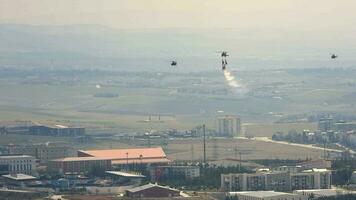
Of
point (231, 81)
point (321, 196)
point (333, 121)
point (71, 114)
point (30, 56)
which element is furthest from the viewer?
point (30, 56)

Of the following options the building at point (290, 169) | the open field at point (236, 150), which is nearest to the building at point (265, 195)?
the building at point (290, 169)

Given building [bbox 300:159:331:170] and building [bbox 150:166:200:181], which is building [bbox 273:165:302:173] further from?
building [bbox 150:166:200:181]

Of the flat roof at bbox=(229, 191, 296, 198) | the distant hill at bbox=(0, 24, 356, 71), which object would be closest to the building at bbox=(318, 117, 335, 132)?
the flat roof at bbox=(229, 191, 296, 198)

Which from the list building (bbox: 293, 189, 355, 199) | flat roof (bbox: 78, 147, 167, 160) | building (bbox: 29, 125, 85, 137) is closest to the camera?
building (bbox: 293, 189, 355, 199)

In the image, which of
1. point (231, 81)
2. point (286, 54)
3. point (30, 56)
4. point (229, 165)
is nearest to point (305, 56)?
point (286, 54)

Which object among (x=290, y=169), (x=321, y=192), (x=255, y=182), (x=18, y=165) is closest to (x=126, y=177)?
(x=255, y=182)

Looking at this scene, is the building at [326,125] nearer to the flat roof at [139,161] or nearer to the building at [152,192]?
the flat roof at [139,161]

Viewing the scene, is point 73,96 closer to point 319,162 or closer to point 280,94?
point 280,94
